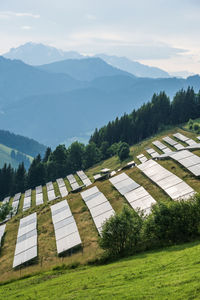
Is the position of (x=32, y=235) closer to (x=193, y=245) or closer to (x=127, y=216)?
(x=127, y=216)

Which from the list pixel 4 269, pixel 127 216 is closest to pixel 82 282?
pixel 127 216

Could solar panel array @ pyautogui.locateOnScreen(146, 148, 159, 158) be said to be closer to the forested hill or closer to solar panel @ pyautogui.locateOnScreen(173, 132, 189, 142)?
solar panel @ pyautogui.locateOnScreen(173, 132, 189, 142)

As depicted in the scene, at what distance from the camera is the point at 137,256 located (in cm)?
3981

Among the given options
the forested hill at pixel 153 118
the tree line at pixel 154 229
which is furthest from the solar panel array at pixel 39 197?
the tree line at pixel 154 229

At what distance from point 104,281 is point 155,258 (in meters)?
7.87

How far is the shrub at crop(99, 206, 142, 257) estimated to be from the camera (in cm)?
4231

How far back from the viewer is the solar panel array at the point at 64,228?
5089 centimetres

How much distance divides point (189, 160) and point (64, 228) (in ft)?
117

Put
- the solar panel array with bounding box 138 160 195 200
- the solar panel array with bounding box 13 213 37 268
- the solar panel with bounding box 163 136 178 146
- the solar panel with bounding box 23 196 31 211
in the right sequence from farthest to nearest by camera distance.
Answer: the solar panel with bounding box 163 136 178 146, the solar panel with bounding box 23 196 31 211, the solar panel array with bounding box 138 160 195 200, the solar panel array with bounding box 13 213 37 268

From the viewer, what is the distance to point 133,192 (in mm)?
62812

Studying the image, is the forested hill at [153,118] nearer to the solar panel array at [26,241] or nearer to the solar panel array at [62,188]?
the solar panel array at [62,188]

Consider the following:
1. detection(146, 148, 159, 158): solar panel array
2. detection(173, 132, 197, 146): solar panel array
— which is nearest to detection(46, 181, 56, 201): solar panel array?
detection(146, 148, 159, 158): solar panel array

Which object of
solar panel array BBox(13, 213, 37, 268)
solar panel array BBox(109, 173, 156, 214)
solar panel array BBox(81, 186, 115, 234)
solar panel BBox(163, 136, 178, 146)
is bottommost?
solar panel array BBox(13, 213, 37, 268)

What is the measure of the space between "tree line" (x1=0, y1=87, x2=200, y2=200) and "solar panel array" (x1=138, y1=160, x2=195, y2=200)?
268 feet
